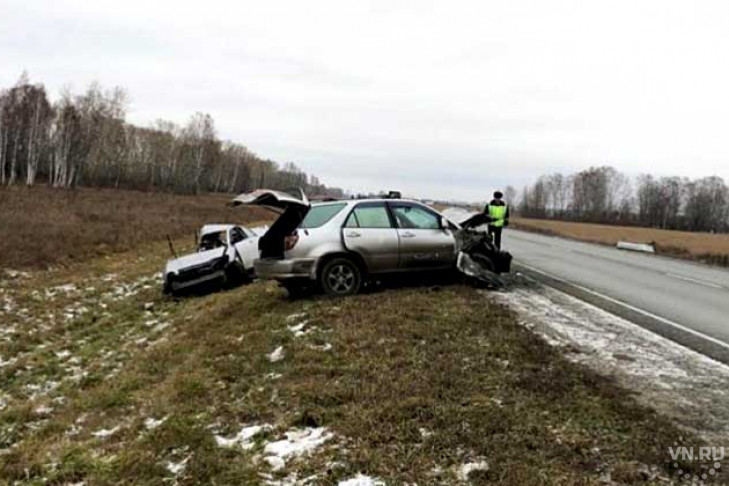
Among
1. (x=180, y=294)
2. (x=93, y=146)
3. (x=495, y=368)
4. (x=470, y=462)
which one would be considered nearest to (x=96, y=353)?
(x=180, y=294)

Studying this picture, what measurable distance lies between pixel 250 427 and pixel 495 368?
102 inches

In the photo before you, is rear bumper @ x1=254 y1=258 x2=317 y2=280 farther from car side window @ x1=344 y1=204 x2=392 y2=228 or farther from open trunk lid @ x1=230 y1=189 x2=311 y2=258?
car side window @ x1=344 y1=204 x2=392 y2=228

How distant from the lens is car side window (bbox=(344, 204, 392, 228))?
1006 centimetres

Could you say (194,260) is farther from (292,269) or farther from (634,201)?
(634,201)

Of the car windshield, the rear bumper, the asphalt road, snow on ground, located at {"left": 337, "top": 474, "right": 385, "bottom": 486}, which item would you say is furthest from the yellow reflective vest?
snow on ground, located at {"left": 337, "top": 474, "right": 385, "bottom": 486}

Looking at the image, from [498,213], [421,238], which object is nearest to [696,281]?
[498,213]

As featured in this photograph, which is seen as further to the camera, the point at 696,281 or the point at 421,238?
the point at 696,281

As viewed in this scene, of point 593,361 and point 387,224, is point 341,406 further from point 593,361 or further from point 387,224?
point 387,224

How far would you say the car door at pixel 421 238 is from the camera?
1023 centimetres

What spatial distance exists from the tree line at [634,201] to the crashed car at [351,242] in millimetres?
114219

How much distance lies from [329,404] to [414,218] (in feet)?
18.6

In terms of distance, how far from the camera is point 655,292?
38.8ft

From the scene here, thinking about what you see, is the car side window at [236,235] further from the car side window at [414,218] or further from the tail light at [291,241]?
the car side window at [414,218]

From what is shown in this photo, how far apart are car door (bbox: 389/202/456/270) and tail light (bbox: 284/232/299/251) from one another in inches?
72.7
